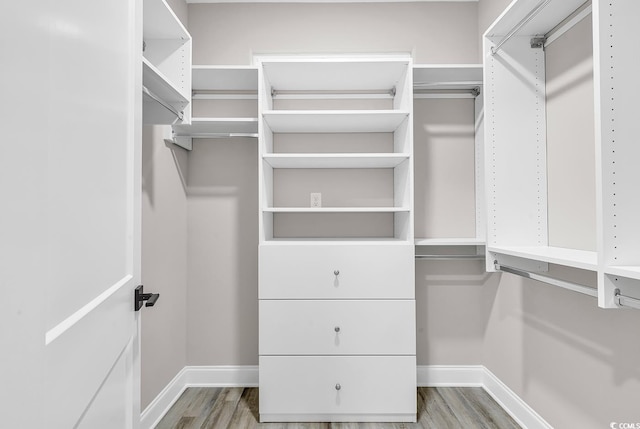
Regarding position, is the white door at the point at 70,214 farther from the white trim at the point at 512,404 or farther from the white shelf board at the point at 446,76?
the white trim at the point at 512,404

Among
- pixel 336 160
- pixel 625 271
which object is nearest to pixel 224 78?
pixel 336 160

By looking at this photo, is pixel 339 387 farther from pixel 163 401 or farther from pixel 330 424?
pixel 163 401

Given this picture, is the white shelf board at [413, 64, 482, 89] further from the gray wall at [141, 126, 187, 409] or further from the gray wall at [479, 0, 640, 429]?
the gray wall at [141, 126, 187, 409]

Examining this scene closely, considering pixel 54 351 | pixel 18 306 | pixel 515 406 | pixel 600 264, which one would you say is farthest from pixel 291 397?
pixel 18 306

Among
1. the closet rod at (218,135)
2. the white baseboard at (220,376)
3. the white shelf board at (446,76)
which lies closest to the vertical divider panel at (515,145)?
the white shelf board at (446,76)

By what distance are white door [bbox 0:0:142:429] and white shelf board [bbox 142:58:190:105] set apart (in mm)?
333

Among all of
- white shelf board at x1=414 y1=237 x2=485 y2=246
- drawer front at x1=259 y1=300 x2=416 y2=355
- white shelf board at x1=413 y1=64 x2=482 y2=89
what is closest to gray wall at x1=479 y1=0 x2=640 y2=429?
white shelf board at x1=414 y1=237 x2=485 y2=246

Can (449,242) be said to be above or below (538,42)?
below

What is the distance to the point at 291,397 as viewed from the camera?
7.05ft

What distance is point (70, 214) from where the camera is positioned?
25.8 inches

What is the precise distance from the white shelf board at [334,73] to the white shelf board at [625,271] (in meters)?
1.50

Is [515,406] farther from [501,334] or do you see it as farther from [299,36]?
[299,36]

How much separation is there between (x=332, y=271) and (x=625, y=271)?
4.43 feet

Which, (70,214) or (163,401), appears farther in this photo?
(163,401)
